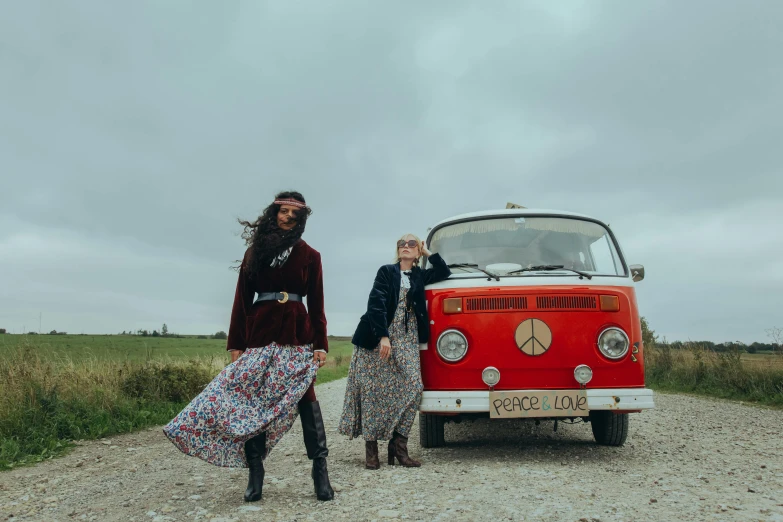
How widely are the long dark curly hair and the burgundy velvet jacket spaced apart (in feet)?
0.22

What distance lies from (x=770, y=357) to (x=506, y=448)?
9.18 m

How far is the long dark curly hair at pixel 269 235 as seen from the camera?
3.98m

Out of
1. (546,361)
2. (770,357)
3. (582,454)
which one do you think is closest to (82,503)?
(546,361)

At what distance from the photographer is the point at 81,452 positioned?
21.7 ft

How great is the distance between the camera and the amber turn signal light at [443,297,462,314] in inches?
208

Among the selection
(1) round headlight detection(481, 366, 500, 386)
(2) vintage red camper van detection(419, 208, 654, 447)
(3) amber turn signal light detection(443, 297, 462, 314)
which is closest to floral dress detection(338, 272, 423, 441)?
(2) vintage red camper van detection(419, 208, 654, 447)

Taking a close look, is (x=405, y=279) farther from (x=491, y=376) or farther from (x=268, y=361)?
(x=268, y=361)

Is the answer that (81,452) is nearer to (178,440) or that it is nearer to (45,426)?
(45,426)

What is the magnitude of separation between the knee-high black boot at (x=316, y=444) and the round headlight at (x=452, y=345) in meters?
1.53

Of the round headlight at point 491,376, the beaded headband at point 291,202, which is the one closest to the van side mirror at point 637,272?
the round headlight at point 491,376

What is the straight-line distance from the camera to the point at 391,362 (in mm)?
5207

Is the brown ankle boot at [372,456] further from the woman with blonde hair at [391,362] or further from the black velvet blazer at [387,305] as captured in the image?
the black velvet blazer at [387,305]

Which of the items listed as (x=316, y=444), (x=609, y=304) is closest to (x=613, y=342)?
(x=609, y=304)

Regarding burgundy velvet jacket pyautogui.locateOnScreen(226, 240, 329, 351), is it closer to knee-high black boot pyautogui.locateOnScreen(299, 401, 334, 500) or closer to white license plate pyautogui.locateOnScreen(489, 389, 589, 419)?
knee-high black boot pyautogui.locateOnScreen(299, 401, 334, 500)
